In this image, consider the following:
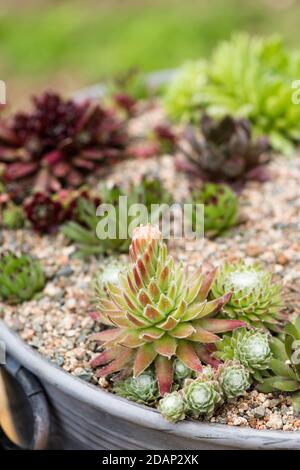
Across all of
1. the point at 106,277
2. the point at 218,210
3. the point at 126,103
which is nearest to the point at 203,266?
the point at 218,210

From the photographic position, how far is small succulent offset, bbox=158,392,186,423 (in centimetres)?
151

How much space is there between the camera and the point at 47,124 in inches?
97.4

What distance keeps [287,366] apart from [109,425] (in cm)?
47

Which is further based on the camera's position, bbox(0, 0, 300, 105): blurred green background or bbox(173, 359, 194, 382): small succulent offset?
bbox(0, 0, 300, 105): blurred green background

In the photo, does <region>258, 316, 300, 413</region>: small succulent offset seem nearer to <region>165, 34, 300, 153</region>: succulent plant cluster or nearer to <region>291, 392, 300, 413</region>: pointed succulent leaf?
<region>291, 392, 300, 413</region>: pointed succulent leaf

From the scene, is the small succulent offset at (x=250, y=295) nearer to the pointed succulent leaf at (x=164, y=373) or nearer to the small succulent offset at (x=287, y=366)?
the small succulent offset at (x=287, y=366)

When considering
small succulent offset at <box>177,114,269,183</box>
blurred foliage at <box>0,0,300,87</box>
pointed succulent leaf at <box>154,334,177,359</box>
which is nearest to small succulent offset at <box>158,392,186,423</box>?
pointed succulent leaf at <box>154,334,177,359</box>

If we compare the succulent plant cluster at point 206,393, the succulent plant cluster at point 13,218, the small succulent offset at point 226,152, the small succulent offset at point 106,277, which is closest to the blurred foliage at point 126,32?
the small succulent offset at point 226,152

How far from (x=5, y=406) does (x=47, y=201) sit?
67 cm

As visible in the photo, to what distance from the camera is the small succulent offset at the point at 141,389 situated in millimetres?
1631

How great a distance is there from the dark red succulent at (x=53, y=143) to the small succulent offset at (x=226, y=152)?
33 cm

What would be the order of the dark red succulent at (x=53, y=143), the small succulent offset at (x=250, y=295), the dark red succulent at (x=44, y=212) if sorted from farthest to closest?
the dark red succulent at (x=53, y=143)
the dark red succulent at (x=44, y=212)
the small succulent offset at (x=250, y=295)

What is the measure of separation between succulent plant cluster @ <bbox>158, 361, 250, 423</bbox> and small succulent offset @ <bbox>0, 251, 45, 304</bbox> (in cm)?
64

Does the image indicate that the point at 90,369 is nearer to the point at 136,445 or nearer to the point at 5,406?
the point at 136,445
